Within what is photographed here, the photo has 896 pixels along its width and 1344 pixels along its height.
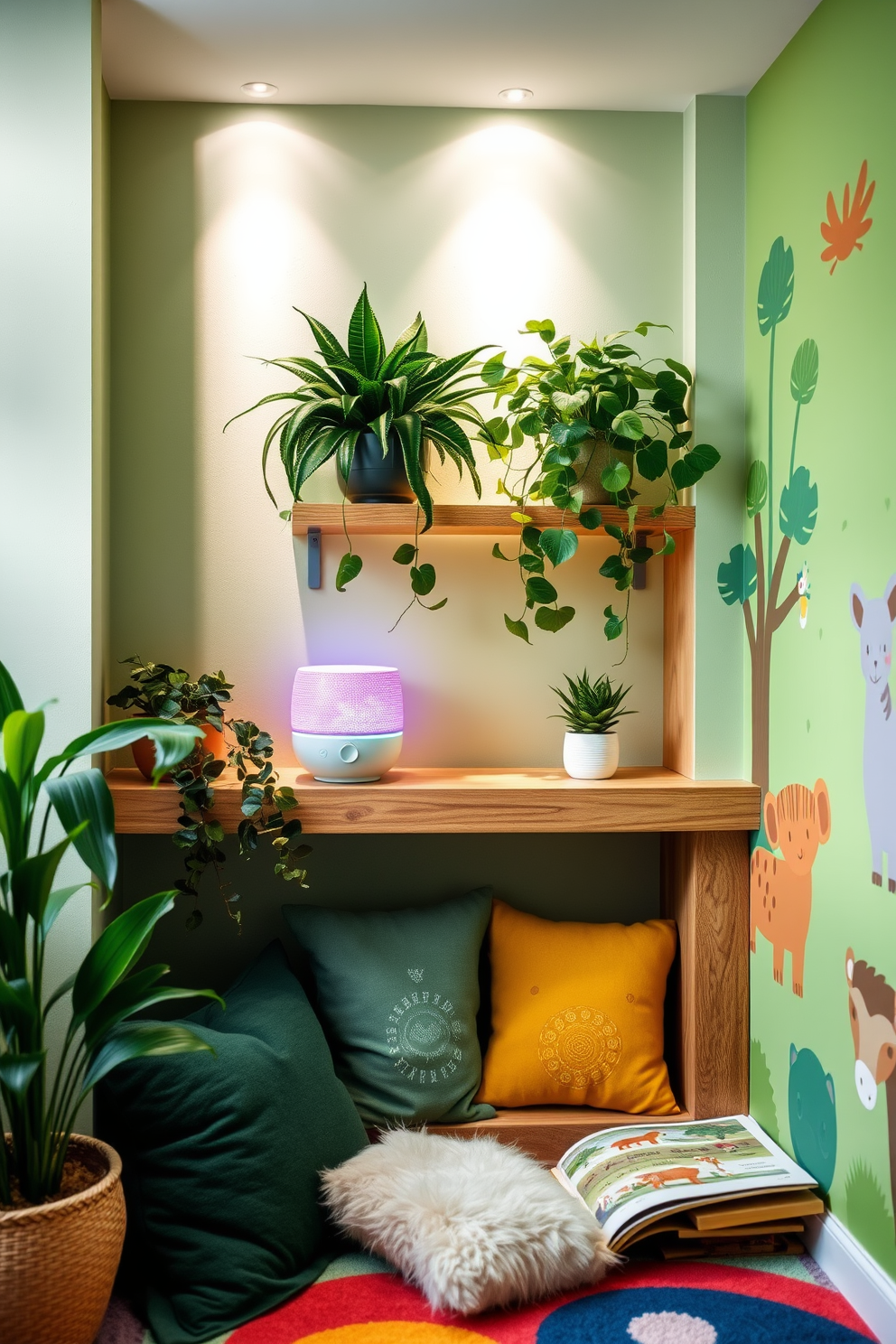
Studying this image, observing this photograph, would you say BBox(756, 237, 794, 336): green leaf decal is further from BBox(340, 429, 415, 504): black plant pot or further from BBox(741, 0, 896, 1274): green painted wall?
BBox(340, 429, 415, 504): black plant pot

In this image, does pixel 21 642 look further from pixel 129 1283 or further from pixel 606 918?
pixel 606 918

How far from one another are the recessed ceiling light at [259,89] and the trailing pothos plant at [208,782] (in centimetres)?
136

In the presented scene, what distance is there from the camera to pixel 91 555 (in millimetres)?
2184

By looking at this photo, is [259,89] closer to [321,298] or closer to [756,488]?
[321,298]

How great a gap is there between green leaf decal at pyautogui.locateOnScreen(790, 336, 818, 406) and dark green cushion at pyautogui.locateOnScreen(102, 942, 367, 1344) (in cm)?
170

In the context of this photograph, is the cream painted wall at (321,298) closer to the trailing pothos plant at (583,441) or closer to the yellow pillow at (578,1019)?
the trailing pothos plant at (583,441)

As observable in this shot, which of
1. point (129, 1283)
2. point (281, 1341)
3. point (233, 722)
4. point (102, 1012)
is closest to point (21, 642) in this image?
point (233, 722)

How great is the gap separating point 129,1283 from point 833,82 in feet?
8.64

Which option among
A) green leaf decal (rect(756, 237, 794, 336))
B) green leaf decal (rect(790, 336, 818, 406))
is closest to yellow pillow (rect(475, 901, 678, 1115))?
green leaf decal (rect(790, 336, 818, 406))

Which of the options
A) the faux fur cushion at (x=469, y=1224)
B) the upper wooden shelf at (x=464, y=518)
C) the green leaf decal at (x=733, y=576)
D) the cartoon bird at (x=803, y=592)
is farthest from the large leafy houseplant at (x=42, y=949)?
the green leaf decal at (x=733, y=576)

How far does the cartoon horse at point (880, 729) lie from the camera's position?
1.78 meters

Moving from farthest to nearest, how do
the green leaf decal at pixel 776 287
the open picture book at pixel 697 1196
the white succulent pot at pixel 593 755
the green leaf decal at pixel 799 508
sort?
the white succulent pot at pixel 593 755, the green leaf decal at pixel 776 287, the green leaf decal at pixel 799 508, the open picture book at pixel 697 1196

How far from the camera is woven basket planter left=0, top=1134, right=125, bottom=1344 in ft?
5.13

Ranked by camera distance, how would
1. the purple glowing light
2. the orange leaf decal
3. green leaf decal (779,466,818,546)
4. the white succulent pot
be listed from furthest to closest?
1. the white succulent pot
2. the purple glowing light
3. green leaf decal (779,466,818,546)
4. the orange leaf decal
